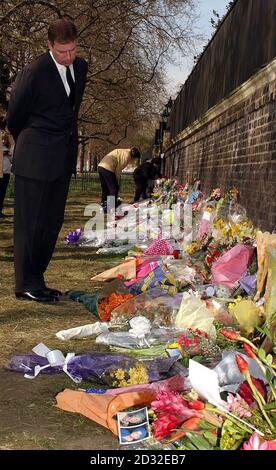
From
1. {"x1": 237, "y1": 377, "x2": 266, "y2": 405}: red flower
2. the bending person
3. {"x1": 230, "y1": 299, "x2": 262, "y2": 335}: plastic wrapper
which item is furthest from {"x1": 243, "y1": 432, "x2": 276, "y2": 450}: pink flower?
the bending person

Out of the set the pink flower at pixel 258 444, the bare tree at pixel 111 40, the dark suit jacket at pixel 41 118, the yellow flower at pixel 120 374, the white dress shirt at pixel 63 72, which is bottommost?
the yellow flower at pixel 120 374

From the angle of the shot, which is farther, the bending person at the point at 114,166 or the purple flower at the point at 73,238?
the bending person at the point at 114,166

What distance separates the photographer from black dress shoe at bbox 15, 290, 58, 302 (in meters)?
5.59

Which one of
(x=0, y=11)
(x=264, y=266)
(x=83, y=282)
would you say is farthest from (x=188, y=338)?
(x=0, y=11)

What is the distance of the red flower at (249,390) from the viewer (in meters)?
2.74

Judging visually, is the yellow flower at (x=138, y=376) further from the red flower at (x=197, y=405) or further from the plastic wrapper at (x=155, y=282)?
the plastic wrapper at (x=155, y=282)

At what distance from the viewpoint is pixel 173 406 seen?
2.77 meters

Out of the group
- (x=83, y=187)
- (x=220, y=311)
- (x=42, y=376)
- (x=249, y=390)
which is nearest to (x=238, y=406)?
(x=249, y=390)

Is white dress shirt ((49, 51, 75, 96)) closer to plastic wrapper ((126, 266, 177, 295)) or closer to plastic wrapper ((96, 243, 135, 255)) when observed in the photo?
plastic wrapper ((126, 266, 177, 295))

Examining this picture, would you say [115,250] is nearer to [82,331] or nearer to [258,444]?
[82,331]

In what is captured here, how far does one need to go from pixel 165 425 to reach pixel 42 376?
126 centimetres

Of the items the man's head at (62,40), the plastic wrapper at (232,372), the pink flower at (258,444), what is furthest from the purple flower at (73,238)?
the pink flower at (258,444)

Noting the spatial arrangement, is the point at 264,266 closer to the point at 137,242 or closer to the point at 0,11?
the point at 137,242

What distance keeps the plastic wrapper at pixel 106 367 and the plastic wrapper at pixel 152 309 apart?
3.10 feet
